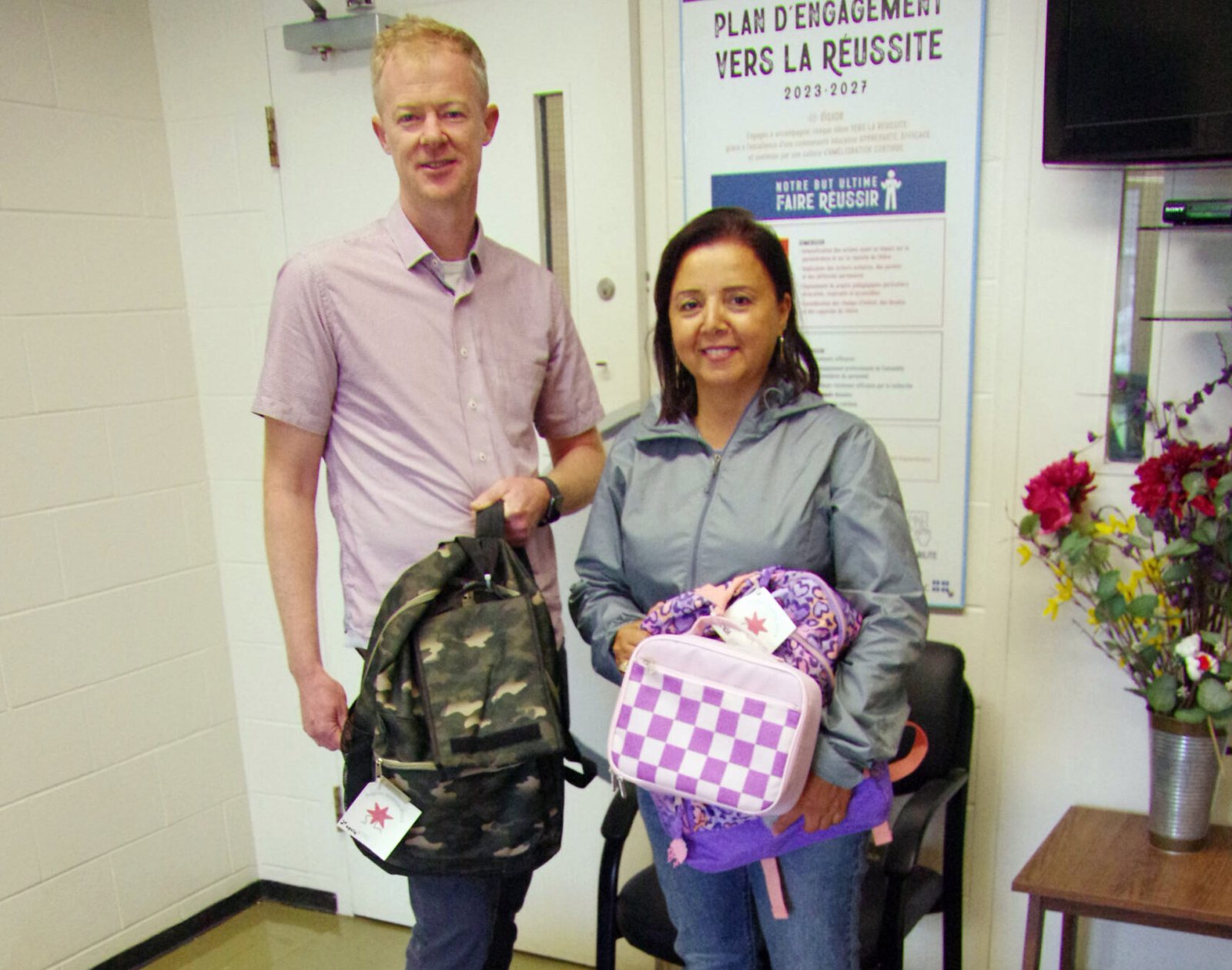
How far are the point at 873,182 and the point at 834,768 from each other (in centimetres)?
121

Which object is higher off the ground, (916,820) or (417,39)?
(417,39)

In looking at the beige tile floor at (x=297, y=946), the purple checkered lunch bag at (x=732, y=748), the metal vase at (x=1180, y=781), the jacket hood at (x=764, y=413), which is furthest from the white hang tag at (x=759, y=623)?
the beige tile floor at (x=297, y=946)

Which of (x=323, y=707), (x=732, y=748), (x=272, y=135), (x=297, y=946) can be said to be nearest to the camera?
(x=732, y=748)

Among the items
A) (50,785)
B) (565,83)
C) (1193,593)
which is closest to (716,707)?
(1193,593)

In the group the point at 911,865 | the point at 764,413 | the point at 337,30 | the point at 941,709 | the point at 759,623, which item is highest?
the point at 337,30

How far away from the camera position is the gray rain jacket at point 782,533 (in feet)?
4.52

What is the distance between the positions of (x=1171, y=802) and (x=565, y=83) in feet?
6.04

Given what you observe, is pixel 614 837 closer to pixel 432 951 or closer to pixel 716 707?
pixel 432 951

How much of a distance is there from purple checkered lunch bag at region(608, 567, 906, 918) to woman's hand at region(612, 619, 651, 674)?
0.08 ft

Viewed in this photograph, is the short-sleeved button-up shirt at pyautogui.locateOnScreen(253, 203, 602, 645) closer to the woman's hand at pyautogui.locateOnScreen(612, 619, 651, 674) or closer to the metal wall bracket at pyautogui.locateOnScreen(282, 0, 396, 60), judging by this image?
the woman's hand at pyautogui.locateOnScreen(612, 619, 651, 674)

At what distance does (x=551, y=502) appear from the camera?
64.5 inches

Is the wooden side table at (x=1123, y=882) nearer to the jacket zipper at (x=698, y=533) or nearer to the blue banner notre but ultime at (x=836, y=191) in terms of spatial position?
the jacket zipper at (x=698, y=533)

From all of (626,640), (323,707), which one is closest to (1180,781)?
(626,640)

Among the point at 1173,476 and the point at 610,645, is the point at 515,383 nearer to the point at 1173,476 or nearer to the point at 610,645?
the point at 610,645
